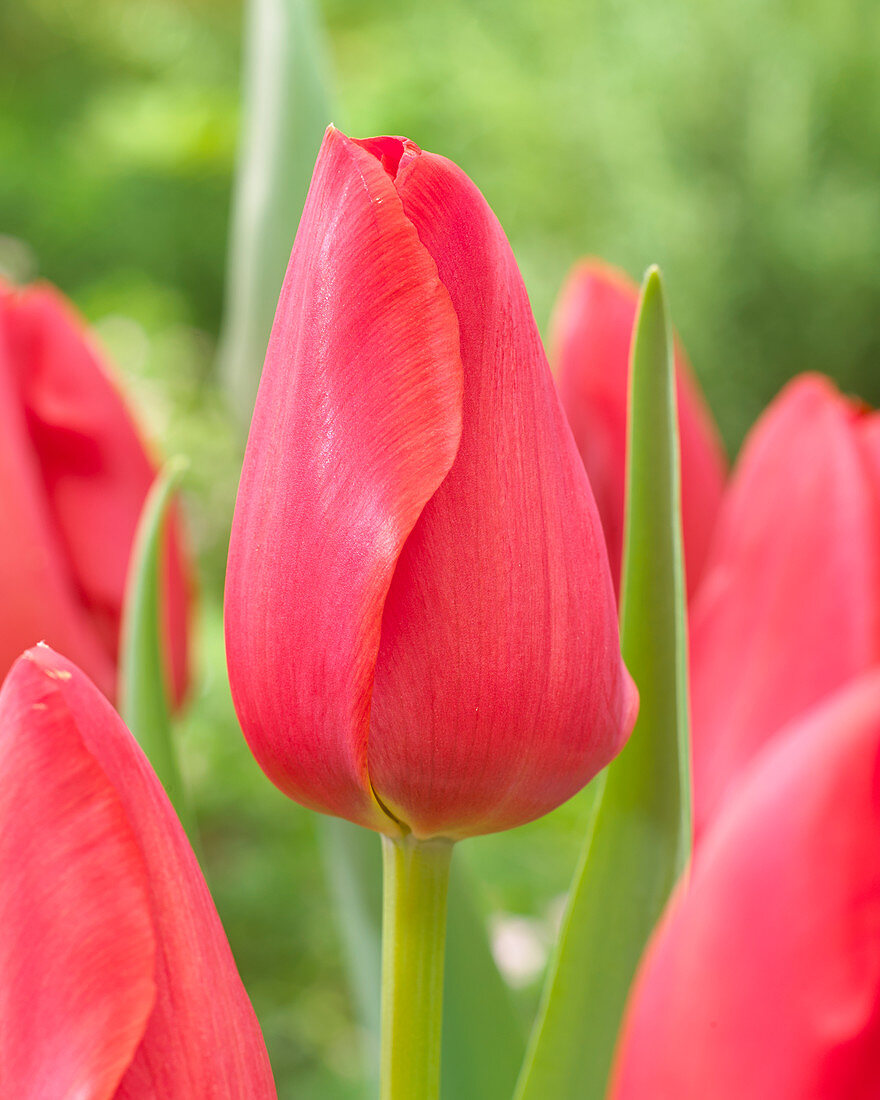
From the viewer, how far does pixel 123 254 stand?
3.32 m

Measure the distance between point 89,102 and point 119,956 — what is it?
3.57 m

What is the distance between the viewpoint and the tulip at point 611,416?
0.31m

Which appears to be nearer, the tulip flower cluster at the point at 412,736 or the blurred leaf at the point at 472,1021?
the tulip flower cluster at the point at 412,736

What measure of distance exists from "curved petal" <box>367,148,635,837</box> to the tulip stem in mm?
26

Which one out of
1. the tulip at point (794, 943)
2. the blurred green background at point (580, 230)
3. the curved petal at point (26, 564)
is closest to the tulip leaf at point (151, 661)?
the curved petal at point (26, 564)

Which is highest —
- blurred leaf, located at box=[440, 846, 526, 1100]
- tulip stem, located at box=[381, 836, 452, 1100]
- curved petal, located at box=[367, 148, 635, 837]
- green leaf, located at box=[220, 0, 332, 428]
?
green leaf, located at box=[220, 0, 332, 428]

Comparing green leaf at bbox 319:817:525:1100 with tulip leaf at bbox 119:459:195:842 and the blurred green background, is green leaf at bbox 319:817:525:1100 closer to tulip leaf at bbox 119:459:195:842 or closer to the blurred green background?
tulip leaf at bbox 119:459:195:842

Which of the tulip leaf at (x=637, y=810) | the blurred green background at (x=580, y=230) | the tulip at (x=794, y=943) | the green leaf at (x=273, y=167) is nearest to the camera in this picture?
the tulip at (x=794, y=943)

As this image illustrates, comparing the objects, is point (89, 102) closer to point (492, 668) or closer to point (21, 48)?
point (21, 48)

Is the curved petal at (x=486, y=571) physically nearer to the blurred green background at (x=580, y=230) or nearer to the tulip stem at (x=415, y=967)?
the tulip stem at (x=415, y=967)

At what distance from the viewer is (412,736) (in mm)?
189

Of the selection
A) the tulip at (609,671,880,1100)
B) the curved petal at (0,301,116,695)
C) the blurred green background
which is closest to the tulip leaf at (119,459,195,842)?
the curved petal at (0,301,116,695)

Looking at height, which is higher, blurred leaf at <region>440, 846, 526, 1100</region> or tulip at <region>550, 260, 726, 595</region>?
tulip at <region>550, 260, 726, 595</region>

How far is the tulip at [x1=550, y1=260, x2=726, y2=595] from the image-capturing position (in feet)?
1.03
